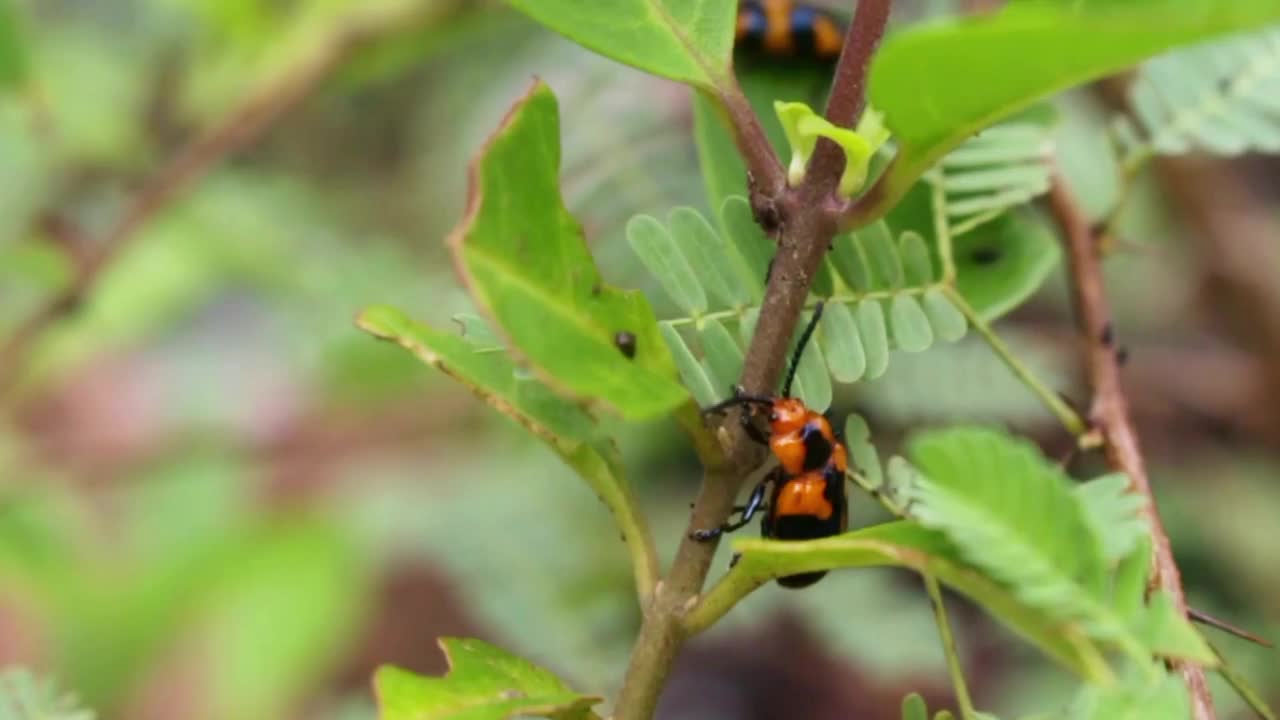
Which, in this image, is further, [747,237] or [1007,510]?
[747,237]

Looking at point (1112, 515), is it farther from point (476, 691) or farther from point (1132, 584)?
point (476, 691)

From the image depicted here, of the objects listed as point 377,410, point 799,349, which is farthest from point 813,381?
point 377,410

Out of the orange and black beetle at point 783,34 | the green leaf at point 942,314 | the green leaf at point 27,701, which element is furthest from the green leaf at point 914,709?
the orange and black beetle at point 783,34

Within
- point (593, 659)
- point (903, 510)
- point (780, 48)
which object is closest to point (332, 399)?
point (593, 659)

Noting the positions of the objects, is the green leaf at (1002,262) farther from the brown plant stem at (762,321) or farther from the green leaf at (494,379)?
the green leaf at (494,379)

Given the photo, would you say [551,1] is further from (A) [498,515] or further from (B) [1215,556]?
(B) [1215,556]

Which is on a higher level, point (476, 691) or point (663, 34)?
point (663, 34)

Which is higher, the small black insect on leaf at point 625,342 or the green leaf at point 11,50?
the green leaf at point 11,50
